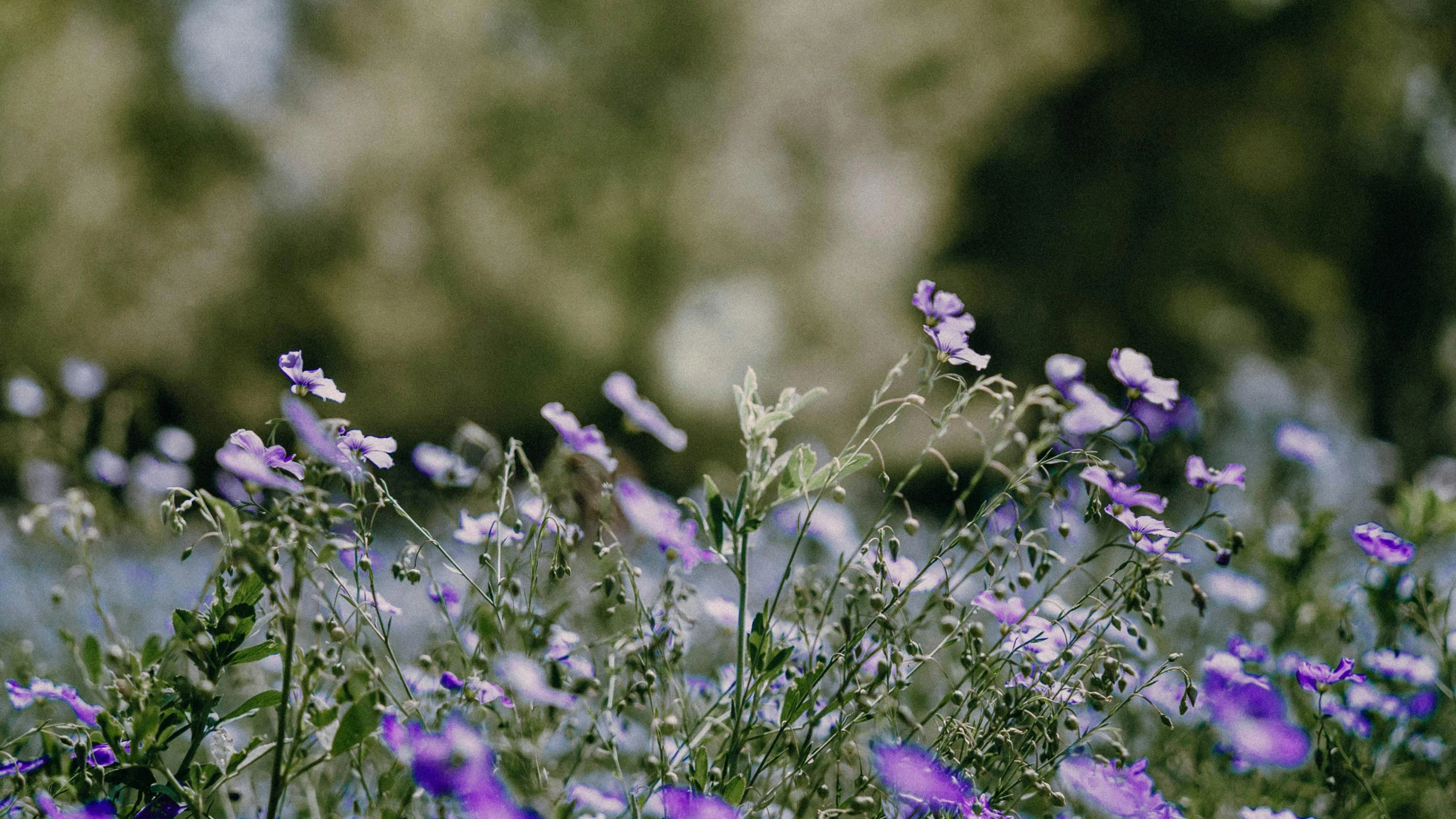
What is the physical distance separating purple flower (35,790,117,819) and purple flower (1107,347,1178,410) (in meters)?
0.93

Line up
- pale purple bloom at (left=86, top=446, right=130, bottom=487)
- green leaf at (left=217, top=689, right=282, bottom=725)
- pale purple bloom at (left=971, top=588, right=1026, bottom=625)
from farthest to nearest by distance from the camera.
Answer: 1. pale purple bloom at (left=86, top=446, right=130, bottom=487)
2. pale purple bloom at (left=971, top=588, right=1026, bottom=625)
3. green leaf at (left=217, top=689, right=282, bottom=725)

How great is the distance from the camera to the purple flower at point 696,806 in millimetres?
697

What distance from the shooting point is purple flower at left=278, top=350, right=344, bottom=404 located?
2.97 ft

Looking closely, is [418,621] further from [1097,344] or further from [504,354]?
[1097,344]

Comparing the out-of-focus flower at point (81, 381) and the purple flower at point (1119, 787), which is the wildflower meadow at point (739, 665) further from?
the out-of-focus flower at point (81, 381)

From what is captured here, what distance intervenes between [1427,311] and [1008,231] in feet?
7.52

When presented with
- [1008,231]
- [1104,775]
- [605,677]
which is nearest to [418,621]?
[605,677]

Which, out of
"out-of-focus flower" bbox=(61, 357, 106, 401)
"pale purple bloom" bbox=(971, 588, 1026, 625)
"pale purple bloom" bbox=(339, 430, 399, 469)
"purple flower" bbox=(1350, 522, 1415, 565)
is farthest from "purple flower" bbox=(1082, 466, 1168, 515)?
"out-of-focus flower" bbox=(61, 357, 106, 401)

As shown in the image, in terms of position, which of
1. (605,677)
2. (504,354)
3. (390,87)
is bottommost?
(605,677)

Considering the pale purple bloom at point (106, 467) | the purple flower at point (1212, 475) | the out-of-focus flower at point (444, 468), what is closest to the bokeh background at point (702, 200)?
the pale purple bloom at point (106, 467)

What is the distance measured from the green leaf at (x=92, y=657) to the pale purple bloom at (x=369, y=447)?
28 cm

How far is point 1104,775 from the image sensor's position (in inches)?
37.4

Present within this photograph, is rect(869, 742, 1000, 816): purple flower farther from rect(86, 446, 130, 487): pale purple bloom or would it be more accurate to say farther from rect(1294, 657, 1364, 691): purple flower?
rect(86, 446, 130, 487): pale purple bloom

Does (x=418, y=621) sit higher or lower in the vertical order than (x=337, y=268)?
lower
